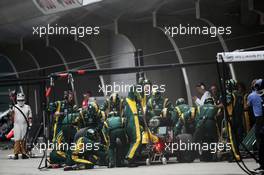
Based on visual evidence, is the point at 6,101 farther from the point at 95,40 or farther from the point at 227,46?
the point at 227,46

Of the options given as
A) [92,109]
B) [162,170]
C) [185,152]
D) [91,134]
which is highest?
[92,109]

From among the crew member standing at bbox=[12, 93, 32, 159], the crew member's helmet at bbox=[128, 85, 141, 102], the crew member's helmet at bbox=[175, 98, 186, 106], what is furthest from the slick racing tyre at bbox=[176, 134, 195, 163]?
the crew member standing at bbox=[12, 93, 32, 159]

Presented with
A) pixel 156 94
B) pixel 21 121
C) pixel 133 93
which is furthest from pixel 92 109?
pixel 21 121

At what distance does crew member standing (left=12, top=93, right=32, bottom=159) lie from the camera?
16234mm

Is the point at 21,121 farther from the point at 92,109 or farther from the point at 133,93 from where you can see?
the point at 133,93

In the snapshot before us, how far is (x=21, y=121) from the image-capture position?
16391 mm

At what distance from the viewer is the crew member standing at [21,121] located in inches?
639

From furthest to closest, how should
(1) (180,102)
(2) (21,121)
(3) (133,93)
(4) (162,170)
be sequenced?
(2) (21,121), (1) (180,102), (3) (133,93), (4) (162,170)

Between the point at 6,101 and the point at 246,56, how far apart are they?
9.59m

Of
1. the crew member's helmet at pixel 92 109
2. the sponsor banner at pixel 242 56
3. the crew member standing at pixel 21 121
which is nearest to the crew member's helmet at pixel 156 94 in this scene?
the crew member's helmet at pixel 92 109

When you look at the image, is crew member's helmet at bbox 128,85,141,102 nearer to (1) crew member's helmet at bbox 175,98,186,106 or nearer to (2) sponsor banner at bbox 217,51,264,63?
(1) crew member's helmet at bbox 175,98,186,106

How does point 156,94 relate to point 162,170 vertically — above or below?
above

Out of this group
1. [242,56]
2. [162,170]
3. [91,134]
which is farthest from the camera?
[91,134]

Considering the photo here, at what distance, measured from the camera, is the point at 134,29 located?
16547 mm
